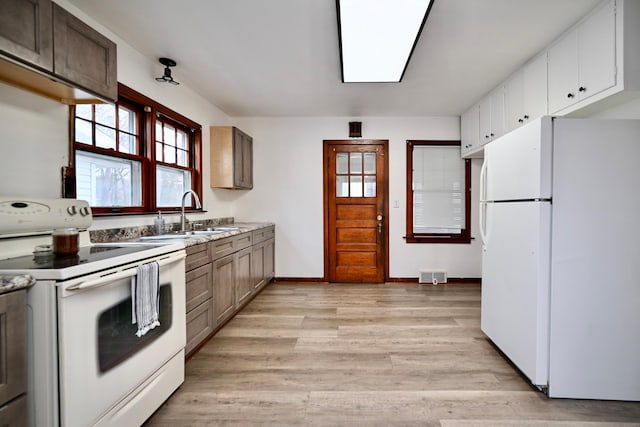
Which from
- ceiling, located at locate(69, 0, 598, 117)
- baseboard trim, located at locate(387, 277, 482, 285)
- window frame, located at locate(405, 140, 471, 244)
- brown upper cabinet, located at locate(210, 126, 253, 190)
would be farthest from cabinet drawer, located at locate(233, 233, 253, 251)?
window frame, located at locate(405, 140, 471, 244)

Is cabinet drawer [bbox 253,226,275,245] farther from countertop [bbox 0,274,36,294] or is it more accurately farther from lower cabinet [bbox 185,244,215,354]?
countertop [bbox 0,274,36,294]

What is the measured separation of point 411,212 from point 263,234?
2191mm

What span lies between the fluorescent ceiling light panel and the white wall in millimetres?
1875

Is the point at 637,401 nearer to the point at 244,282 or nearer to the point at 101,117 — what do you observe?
the point at 244,282

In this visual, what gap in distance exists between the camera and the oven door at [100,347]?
1191 millimetres

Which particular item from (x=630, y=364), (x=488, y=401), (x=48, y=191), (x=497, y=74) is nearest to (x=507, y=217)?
(x=630, y=364)

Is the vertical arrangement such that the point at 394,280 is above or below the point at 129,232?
below

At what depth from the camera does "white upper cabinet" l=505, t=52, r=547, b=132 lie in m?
2.65

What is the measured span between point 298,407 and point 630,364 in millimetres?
1980

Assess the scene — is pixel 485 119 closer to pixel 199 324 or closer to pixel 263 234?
pixel 263 234

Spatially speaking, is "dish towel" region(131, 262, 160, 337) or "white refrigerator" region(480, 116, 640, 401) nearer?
"dish towel" region(131, 262, 160, 337)

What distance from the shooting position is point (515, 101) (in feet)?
10.1

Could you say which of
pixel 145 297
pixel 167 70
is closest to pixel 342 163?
pixel 167 70

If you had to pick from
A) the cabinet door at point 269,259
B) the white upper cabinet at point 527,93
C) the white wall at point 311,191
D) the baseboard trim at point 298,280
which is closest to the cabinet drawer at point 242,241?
the cabinet door at point 269,259
